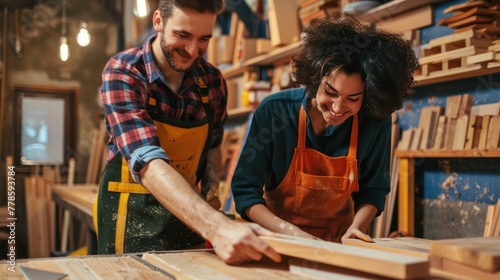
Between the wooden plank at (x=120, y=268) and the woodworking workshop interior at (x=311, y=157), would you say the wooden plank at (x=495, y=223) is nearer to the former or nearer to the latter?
the woodworking workshop interior at (x=311, y=157)

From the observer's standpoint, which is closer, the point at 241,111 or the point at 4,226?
the point at 4,226

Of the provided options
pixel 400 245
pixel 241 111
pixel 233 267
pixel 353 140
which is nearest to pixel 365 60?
pixel 353 140

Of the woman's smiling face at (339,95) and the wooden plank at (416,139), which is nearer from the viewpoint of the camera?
the woman's smiling face at (339,95)

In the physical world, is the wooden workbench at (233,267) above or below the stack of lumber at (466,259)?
below

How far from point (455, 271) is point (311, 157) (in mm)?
942

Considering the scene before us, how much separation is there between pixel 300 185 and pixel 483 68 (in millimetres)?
1435

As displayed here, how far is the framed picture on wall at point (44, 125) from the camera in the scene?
278 inches

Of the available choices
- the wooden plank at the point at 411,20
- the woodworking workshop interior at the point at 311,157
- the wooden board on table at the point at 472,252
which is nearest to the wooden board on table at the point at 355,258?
the woodworking workshop interior at the point at 311,157

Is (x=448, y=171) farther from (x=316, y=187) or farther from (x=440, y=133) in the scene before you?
(x=316, y=187)

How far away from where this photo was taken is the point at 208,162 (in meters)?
2.58

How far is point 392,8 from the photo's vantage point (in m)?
3.52

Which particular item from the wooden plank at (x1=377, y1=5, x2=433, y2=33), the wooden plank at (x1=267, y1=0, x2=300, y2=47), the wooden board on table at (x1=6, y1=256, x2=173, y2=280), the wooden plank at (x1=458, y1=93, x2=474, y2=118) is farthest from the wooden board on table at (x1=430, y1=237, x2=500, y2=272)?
the wooden plank at (x1=267, y1=0, x2=300, y2=47)

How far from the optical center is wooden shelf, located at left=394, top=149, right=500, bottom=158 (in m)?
2.89

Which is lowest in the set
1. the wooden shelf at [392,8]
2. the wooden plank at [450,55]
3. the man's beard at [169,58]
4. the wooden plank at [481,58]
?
the man's beard at [169,58]
